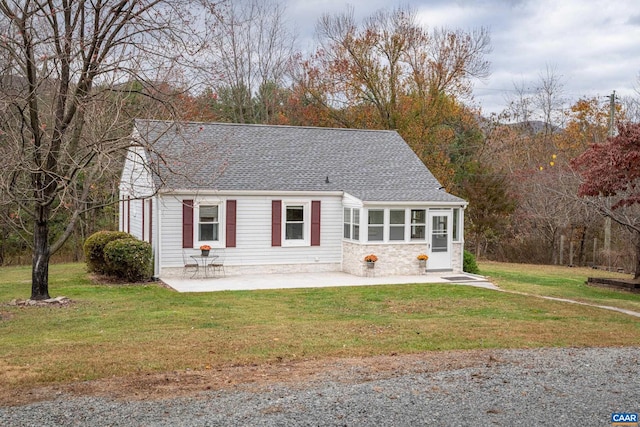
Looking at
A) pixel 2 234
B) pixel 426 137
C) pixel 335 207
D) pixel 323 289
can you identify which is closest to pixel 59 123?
pixel 323 289

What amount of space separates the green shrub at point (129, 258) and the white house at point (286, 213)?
61cm

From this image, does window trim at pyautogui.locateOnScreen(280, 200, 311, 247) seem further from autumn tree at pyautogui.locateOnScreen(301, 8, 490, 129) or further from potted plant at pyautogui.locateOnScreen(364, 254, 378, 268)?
autumn tree at pyautogui.locateOnScreen(301, 8, 490, 129)

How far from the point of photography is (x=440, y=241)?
2136 cm

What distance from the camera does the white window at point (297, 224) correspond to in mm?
20797

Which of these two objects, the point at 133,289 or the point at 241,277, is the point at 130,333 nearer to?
the point at 133,289

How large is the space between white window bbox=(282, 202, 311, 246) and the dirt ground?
1153cm

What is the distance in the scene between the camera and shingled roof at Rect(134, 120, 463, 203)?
2033 cm

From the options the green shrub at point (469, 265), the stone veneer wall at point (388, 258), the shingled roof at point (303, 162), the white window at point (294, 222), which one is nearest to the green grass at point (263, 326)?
the stone veneer wall at point (388, 258)

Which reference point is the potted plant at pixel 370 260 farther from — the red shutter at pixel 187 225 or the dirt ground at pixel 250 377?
the dirt ground at pixel 250 377

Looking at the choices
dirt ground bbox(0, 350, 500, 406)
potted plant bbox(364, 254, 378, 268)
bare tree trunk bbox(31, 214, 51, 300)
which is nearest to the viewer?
dirt ground bbox(0, 350, 500, 406)

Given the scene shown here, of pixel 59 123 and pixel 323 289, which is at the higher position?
pixel 59 123

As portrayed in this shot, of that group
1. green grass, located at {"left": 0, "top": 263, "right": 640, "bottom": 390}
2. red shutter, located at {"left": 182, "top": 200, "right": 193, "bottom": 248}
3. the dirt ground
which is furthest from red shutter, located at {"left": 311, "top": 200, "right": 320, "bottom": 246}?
the dirt ground

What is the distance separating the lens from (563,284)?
2109 cm

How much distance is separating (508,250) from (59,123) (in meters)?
24.4
